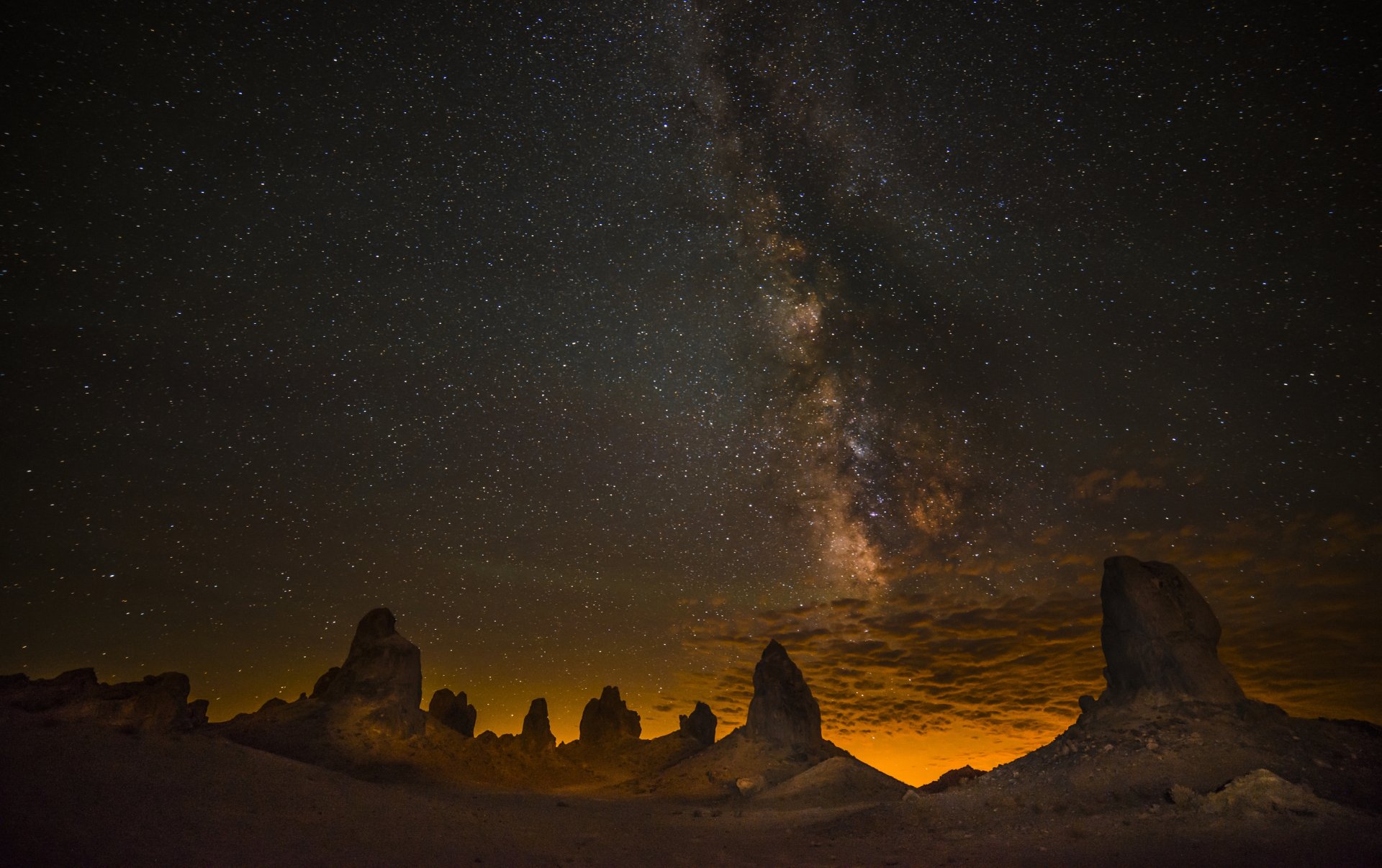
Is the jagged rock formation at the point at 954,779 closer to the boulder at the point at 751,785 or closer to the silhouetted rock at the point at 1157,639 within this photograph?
the silhouetted rock at the point at 1157,639

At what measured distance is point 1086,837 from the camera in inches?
605

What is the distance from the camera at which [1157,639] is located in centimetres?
2475

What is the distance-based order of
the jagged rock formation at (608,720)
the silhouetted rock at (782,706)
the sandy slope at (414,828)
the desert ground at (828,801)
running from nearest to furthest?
the sandy slope at (414,828) → the desert ground at (828,801) → the silhouetted rock at (782,706) → the jagged rock formation at (608,720)

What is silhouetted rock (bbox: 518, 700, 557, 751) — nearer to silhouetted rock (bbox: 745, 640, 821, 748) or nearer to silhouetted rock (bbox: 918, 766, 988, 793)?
silhouetted rock (bbox: 745, 640, 821, 748)

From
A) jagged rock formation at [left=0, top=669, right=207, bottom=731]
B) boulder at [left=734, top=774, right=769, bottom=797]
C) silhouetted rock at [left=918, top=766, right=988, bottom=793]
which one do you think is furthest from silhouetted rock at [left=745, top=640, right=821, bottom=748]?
jagged rock formation at [left=0, top=669, right=207, bottom=731]

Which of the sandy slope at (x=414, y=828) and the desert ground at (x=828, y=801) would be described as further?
the desert ground at (x=828, y=801)

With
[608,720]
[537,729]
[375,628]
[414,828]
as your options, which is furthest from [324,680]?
[414,828]

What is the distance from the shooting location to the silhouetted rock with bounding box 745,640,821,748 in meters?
51.7

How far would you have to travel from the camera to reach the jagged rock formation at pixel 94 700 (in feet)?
59.8

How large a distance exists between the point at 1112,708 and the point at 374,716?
155 feet

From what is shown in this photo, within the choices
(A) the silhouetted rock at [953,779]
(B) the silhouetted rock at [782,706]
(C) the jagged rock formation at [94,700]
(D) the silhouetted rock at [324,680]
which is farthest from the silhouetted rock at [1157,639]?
(D) the silhouetted rock at [324,680]

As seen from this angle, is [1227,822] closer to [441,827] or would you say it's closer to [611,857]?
[611,857]

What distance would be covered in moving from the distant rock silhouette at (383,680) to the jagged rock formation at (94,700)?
2059 cm

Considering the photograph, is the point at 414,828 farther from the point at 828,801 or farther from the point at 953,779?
the point at 828,801
